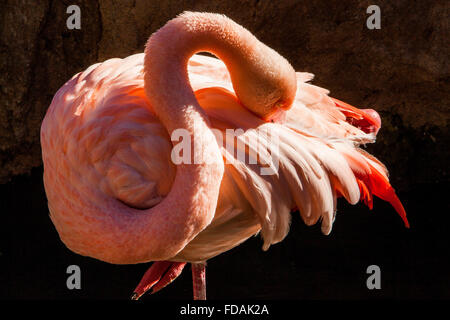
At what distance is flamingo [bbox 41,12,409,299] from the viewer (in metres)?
2.10

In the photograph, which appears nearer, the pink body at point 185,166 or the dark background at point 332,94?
the pink body at point 185,166

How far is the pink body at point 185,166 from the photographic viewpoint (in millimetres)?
2102

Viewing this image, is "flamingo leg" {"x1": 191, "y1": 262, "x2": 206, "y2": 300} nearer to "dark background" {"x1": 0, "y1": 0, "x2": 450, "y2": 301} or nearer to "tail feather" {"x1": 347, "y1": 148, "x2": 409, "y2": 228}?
"dark background" {"x1": 0, "y1": 0, "x2": 450, "y2": 301}

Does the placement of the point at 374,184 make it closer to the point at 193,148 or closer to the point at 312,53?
the point at 193,148

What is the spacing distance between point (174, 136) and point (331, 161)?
2.06 ft

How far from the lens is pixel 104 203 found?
2137 millimetres

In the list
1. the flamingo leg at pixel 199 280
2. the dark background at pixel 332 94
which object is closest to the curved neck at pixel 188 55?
the flamingo leg at pixel 199 280

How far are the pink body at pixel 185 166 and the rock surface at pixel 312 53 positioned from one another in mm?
1700

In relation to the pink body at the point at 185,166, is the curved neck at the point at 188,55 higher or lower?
higher

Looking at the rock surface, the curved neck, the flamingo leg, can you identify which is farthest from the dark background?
the curved neck

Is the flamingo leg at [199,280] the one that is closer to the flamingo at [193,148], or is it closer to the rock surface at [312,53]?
the flamingo at [193,148]

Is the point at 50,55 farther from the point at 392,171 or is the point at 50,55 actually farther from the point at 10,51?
the point at 392,171

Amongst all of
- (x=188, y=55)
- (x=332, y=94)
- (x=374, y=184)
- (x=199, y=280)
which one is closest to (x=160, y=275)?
(x=199, y=280)

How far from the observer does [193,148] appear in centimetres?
208
